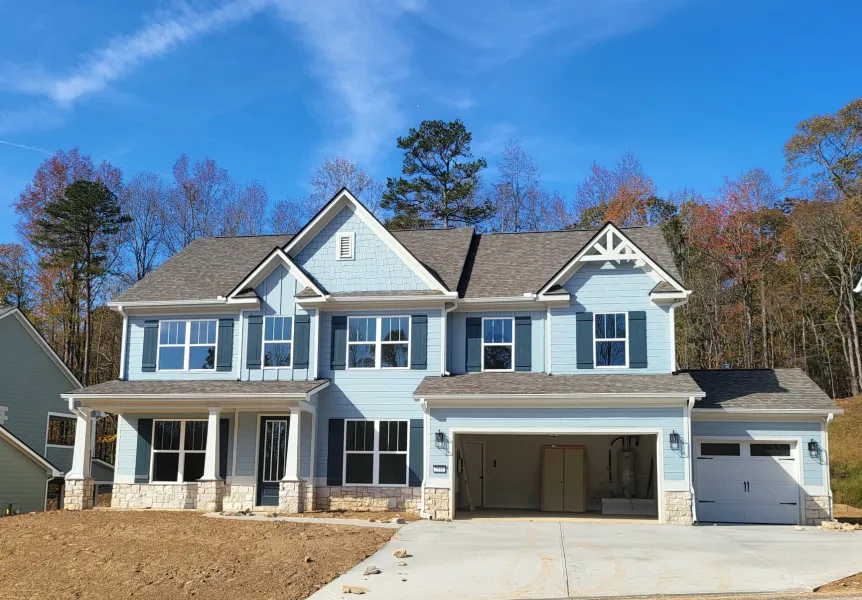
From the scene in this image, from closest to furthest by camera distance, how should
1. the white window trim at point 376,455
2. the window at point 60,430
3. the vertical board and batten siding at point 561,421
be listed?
the vertical board and batten siding at point 561,421 < the white window trim at point 376,455 < the window at point 60,430

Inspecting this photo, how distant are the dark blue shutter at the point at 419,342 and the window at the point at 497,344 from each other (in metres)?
1.59

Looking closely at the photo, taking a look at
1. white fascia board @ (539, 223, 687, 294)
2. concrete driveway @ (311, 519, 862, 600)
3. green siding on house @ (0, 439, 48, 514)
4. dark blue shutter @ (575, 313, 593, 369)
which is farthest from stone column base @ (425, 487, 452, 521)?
green siding on house @ (0, 439, 48, 514)

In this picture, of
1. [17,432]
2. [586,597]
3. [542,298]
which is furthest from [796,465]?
[17,432]

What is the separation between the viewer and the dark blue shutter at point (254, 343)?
72.7ft

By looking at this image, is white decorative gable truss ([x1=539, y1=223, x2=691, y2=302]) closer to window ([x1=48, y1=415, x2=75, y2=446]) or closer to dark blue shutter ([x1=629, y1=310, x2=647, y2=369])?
dark blue shutter ([x1=629, y1=310, x2=647, y2=369])

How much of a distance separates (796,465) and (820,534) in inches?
140

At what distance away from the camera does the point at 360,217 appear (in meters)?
22.5

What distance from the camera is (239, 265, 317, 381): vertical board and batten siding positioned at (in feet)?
72.0

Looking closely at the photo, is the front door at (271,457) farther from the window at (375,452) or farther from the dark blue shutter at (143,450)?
the dark blue shutter at (143,450)

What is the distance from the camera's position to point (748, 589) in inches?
429

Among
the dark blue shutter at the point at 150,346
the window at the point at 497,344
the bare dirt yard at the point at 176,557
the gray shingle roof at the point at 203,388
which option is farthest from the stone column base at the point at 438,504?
the dark blue shutter at the point at 150,346

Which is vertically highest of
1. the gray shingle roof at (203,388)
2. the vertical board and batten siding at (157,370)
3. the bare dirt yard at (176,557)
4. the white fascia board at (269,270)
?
the white fascia board at (269,270)

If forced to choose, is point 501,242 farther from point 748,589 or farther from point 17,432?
point 17,432

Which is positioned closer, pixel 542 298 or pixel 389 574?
pixel 389 574
